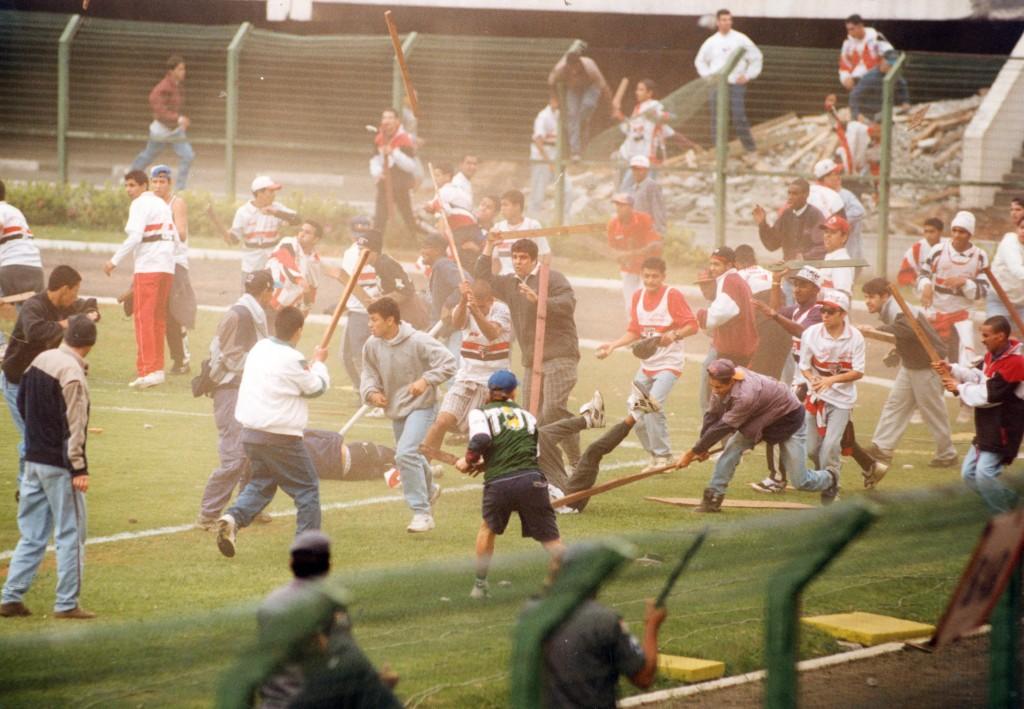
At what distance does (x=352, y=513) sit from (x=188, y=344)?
768 centimetres

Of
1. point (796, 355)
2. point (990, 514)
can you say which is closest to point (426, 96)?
point (796, 355)

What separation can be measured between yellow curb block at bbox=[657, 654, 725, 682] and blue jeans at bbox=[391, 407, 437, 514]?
3914 millimetres

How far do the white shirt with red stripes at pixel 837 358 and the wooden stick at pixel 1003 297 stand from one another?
276cm

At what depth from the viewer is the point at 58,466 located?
9.45m

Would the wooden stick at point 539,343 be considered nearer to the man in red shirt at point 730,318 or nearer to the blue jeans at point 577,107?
the man in red shirt at point 730,318

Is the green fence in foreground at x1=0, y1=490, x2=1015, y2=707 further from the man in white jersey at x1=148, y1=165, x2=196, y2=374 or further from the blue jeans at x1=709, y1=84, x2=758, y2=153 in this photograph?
Answer: the blue jeans at x1=709, y1=84, x2=758, y2=153

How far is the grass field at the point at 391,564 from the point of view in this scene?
396cm

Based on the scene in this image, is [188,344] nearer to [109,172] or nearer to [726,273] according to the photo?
[726,273]

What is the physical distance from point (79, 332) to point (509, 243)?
8481 mm

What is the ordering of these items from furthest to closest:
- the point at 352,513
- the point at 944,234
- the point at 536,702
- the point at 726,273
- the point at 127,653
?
the point at 944,234, the point at 726,273, the point at 352,513, the point at 536,702, the point at 127,653

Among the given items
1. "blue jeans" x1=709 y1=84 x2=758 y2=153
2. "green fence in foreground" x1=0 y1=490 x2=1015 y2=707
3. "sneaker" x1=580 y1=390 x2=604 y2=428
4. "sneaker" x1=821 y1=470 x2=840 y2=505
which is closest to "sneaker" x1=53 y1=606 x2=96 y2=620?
"green fence in foreground" x1=0 y1=490 x2=1015 y2=707

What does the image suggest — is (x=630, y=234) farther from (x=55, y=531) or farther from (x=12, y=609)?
(x=12, y=609)

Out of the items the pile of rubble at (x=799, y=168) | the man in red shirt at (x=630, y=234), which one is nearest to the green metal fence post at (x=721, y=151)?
the pile of rubble at (x=799, y=168)

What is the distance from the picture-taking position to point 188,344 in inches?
784
